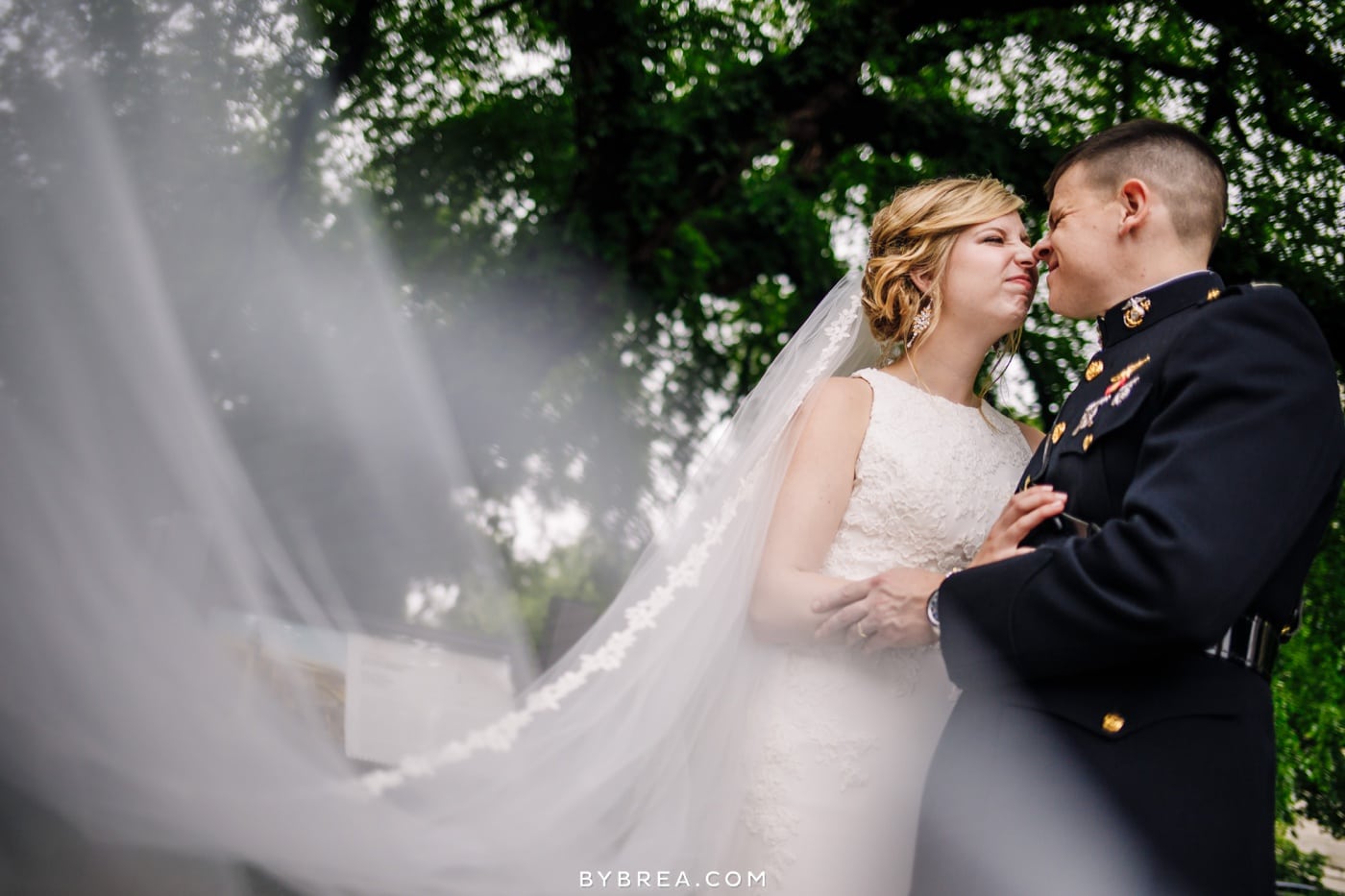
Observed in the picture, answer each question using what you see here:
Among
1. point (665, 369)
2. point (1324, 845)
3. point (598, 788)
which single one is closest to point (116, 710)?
point (598, 788)

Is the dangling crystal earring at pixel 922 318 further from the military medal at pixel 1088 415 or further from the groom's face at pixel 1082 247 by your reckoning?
the military medal at pixel 1088 415

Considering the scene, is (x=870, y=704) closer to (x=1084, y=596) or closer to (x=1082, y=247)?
(x=1084, y=596)

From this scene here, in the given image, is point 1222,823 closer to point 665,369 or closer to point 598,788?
point 598,788

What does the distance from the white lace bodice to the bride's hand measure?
0.59 meters

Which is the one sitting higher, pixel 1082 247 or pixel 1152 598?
pixel 1082 247

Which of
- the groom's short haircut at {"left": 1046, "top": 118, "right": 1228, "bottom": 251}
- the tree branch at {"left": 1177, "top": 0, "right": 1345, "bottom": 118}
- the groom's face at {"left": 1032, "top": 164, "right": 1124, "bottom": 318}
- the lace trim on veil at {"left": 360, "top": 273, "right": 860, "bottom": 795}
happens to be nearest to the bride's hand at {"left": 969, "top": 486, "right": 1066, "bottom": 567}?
the groom's face at {"left": 1032, "top": 164, "right": 1124, "bottom": 318}

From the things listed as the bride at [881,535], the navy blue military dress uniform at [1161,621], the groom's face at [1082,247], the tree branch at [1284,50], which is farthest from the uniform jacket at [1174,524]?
the tree branch at [1284,50]

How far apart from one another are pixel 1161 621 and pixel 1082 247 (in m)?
0.84

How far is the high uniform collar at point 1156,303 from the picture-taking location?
192 cm

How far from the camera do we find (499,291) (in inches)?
305

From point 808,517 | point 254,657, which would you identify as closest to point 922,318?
point 808,517

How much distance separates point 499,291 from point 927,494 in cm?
562

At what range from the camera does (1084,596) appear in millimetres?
1691

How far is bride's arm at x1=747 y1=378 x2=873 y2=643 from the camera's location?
2.45 m
